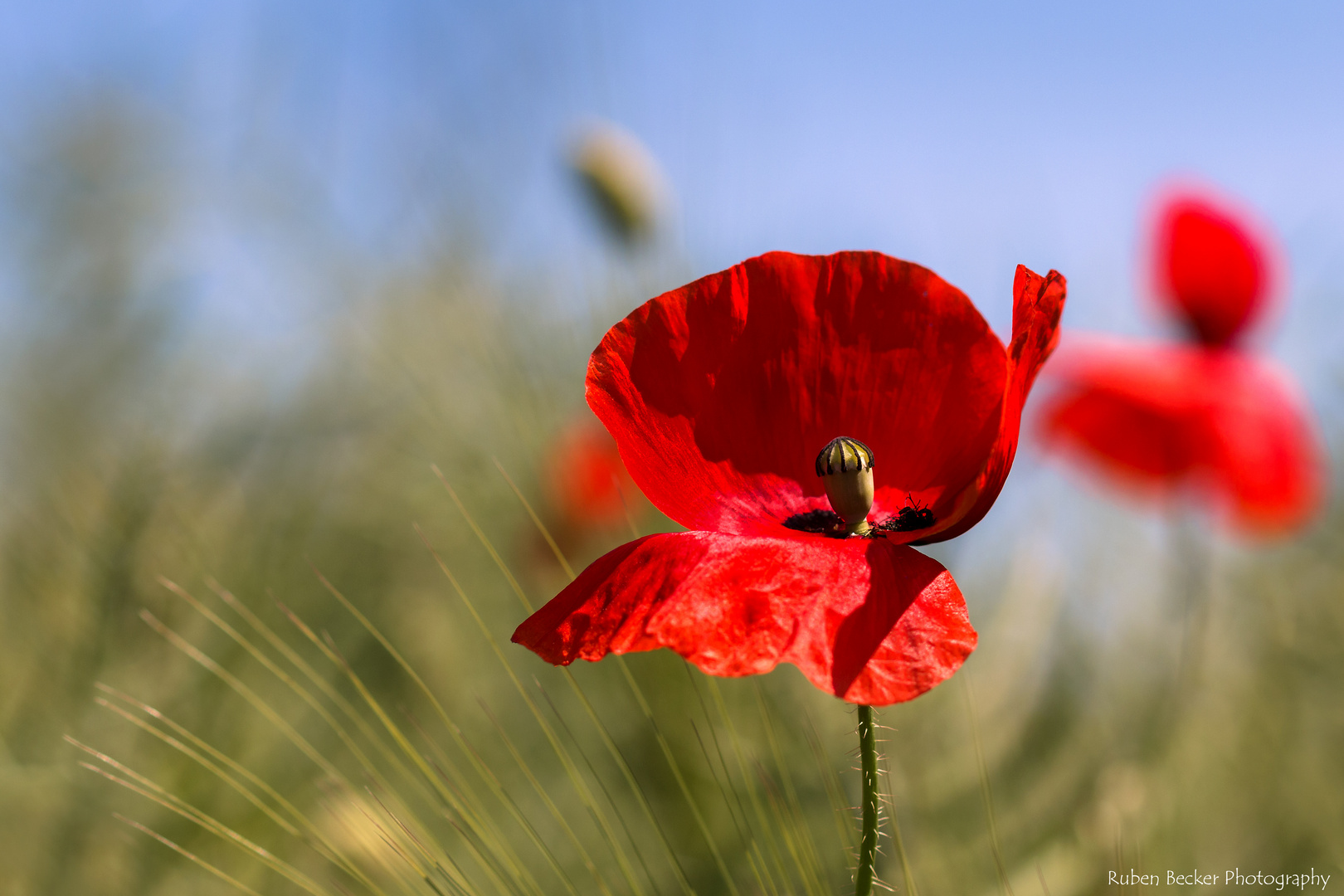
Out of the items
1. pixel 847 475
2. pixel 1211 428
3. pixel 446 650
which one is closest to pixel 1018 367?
pixel 847 475

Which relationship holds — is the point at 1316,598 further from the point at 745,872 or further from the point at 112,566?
the point at 112,566

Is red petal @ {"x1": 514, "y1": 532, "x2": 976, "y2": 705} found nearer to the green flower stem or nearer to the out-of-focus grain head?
the green flower stem

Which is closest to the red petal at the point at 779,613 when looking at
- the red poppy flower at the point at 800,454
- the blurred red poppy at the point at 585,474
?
the red poppy flower at the point at 800,454

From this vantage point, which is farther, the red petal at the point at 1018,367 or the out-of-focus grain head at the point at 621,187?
the out-of-focus grain head at the point at 621,187

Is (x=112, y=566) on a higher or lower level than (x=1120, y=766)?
higher

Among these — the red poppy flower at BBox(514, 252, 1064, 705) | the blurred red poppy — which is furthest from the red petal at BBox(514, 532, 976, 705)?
the blurred red poppy

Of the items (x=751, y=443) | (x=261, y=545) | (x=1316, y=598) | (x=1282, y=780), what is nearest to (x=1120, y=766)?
(x=1282, y=780)

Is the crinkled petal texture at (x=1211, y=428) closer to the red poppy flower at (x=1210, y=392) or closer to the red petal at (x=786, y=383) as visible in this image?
the red poppy flower at (x=1210, y=392)
